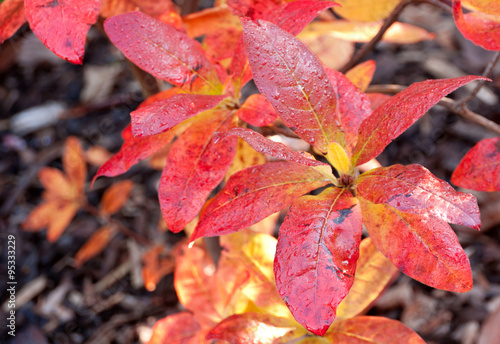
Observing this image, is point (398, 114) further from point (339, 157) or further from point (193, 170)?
point (193, 170)

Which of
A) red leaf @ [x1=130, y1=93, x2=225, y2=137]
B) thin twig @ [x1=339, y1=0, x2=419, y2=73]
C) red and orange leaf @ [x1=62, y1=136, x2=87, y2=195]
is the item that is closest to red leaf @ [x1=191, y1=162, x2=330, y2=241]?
red leaf @ [x1=130, y1=93, x2=225, y2=137]

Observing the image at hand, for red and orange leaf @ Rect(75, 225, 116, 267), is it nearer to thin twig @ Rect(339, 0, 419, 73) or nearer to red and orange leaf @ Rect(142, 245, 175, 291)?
red and orange leaf @ Rect(142, 245, 175, 291)

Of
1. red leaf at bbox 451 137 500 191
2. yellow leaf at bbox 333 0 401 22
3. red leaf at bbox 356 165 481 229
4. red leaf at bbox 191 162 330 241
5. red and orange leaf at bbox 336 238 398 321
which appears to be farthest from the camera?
yellow leaf at bbox 333 0 401 22

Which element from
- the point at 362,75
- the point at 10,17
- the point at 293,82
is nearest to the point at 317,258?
the point at 293,82

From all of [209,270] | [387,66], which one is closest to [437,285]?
[209,270]

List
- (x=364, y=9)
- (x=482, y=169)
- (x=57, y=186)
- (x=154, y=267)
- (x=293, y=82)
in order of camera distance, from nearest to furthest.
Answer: (x=293, y=82)
(x=482, y=169)
(x=364, y=9)
(x=154, y=267)
(x=57, y=186)

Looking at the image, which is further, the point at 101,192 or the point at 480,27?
the point at 101,192
